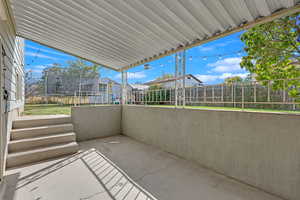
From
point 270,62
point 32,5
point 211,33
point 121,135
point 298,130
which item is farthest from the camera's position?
point 121,135

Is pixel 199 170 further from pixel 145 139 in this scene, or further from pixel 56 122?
pixel 56 122

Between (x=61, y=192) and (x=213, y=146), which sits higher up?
(x=213, y=146)

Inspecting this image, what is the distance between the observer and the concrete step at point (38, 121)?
379cm

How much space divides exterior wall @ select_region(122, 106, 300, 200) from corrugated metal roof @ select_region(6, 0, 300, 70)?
A: 65.1 inches

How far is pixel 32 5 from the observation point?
2.80 m

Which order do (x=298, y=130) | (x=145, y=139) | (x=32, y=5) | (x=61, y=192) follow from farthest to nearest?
(x=145, y=139) → (x=32, y=5) → (x=61, y=192) → (x=298, y=130)

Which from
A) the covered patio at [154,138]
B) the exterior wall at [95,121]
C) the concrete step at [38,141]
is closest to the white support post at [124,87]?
the exterior wall at [95,121]

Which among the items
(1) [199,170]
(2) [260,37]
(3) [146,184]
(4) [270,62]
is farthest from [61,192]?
(2) [260,37]

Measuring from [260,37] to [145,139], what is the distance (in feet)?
16.1

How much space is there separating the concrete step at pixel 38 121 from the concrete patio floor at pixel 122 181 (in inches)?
54.9

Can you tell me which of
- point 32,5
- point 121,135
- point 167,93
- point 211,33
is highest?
point 32,5

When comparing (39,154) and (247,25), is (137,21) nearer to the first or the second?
(247,25)

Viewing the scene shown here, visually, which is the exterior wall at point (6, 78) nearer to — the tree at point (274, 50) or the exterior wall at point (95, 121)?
the exterior wall at point (95, 121)

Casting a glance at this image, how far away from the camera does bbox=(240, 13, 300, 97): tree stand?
4.02 meters
